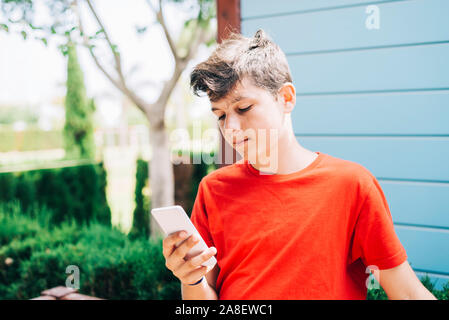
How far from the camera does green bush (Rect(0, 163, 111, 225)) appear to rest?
21.6 feet

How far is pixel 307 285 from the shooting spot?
1360mm

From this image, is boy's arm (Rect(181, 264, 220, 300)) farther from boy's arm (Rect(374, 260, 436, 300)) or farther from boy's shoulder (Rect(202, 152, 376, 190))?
boy's arm (Rect(374, 260, 436, 300))

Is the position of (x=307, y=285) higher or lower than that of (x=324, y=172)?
lower

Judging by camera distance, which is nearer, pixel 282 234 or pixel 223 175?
pixel 282 234

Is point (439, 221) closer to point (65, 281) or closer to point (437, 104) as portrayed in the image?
point (437, 104)

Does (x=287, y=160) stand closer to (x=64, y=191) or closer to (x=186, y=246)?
(x=186, y=246)

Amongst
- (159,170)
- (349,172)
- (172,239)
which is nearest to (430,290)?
(349,172)

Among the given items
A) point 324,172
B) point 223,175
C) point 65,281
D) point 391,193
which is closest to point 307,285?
point 324,172

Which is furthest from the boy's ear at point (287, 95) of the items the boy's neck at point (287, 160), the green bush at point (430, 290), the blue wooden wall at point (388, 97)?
the green bush at point (430, 290)

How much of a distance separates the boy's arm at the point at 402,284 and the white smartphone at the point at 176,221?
1.91 ft

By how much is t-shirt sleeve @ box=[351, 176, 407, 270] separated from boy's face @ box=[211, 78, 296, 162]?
15.1 inches

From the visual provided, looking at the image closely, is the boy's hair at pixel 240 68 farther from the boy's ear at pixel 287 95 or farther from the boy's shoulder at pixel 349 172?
the boy's shoulder at pixel 349 172
